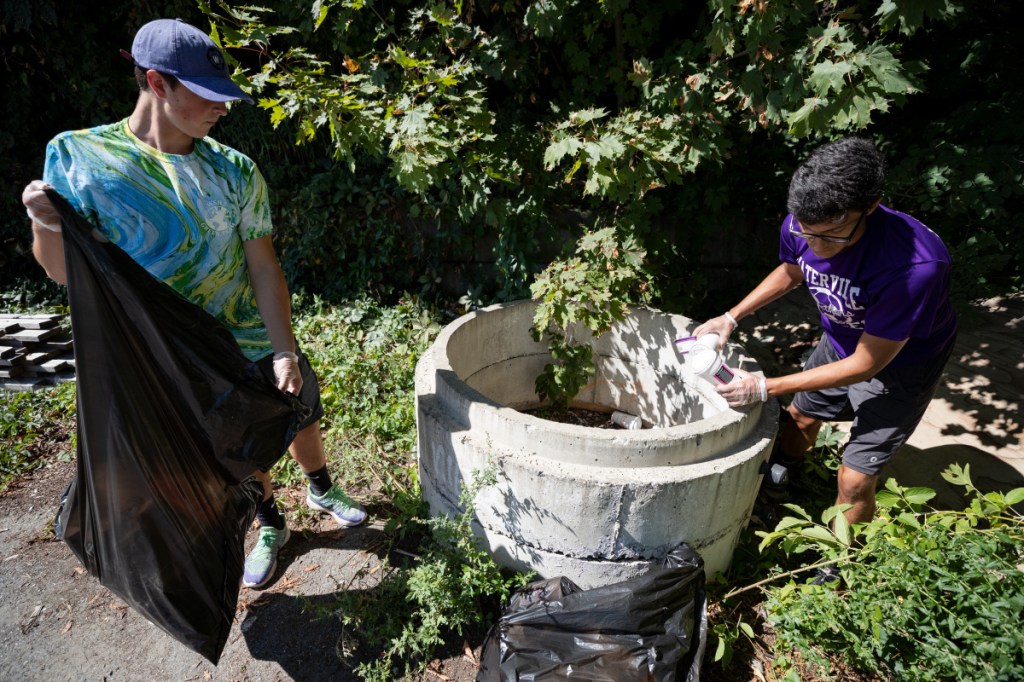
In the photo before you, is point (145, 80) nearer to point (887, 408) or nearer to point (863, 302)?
point (863, 302)

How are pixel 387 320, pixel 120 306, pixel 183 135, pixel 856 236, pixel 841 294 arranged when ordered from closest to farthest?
pixel 120 306
pixel 183 135
pixel 856 236
pixel 841 294
pixel 387 320

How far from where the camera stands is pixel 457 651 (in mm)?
2451

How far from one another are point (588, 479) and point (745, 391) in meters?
0.76

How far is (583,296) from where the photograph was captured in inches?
110

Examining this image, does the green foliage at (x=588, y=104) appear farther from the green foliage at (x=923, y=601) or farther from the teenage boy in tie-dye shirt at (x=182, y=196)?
the green foliage at (x=923, y=601)

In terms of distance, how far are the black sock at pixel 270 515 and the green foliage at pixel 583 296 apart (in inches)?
59.0

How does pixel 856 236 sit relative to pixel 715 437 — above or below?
above

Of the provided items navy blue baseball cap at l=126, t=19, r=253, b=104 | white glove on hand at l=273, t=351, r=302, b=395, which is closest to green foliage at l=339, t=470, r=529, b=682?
white glove on hand at l=273, t=351, r=302, b=395

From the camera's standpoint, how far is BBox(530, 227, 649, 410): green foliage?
2.80m

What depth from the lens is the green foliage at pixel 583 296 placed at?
2801 mm

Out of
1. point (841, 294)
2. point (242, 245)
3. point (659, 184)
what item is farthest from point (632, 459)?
point (242, 245)

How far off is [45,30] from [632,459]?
19.6 feet

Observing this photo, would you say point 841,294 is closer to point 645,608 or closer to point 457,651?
point 645,608

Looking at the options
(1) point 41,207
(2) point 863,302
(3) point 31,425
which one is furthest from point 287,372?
(3) point 31,425
